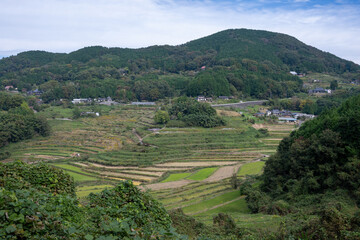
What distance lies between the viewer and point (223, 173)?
2658cm

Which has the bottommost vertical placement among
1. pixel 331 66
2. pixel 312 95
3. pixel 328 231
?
pixel 328 231

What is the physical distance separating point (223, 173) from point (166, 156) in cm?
823

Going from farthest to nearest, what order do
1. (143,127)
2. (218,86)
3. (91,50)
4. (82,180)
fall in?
(91,50) → (218,86) → (143,127) → (82,180)

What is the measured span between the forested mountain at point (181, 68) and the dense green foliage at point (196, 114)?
21465 millimetres

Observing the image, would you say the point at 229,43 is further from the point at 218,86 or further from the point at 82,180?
the point at 82,180

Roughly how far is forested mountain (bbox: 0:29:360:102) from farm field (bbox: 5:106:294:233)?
26.3 metres

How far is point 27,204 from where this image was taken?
4137 millimetres

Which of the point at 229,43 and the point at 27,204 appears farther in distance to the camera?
the point at 229,43

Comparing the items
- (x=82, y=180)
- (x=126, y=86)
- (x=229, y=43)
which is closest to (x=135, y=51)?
(x=229, y=43)

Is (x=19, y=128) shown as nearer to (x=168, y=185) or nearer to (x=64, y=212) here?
(x=168, y=185)

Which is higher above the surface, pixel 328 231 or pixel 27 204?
pixel 27 204

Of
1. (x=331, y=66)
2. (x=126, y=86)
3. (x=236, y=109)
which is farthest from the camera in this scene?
(x=331, y=66)

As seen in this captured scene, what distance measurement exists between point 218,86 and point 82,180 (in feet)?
173

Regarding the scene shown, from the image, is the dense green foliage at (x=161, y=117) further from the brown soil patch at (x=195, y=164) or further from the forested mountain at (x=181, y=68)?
the forested mountain at (x=181, y=68)
